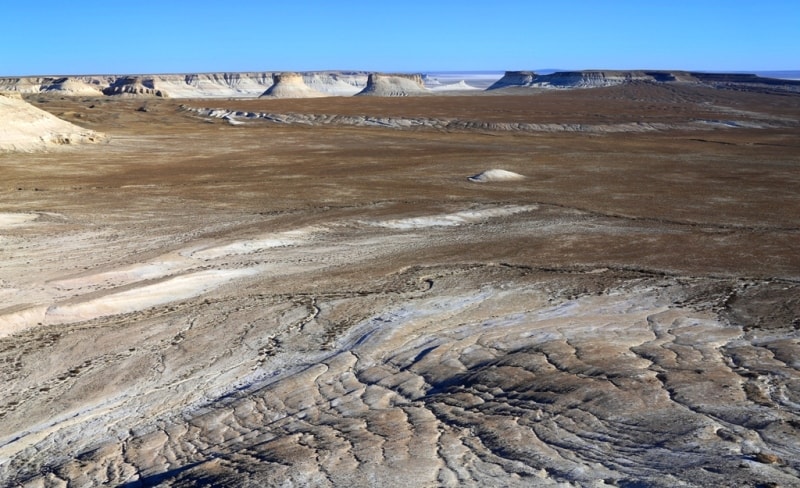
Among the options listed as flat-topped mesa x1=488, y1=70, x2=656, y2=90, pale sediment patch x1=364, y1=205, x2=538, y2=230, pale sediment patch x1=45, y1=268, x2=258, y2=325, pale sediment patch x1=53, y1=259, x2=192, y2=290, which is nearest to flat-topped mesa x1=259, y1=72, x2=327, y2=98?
flat-topped mesa x1=488, y1=70, x2=656, y2=90

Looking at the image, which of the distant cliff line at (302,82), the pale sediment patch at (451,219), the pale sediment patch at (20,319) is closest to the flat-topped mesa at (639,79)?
the distant cliff line at (302,82)

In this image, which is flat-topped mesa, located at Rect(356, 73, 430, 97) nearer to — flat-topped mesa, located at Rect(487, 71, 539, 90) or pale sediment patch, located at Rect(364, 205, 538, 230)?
flat-topped mesa, located at Rect(487, 71, 539, 90)

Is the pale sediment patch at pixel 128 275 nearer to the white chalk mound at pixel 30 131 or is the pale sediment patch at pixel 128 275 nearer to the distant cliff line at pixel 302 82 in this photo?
the white chalk mound at pixel 30 131

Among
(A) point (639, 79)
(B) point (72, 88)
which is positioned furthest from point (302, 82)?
(A) point (639, 79)

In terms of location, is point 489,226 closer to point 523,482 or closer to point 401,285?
point 401,285

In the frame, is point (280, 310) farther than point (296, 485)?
Yes

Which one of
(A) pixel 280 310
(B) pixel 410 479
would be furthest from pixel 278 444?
(A) pixel 280 310
